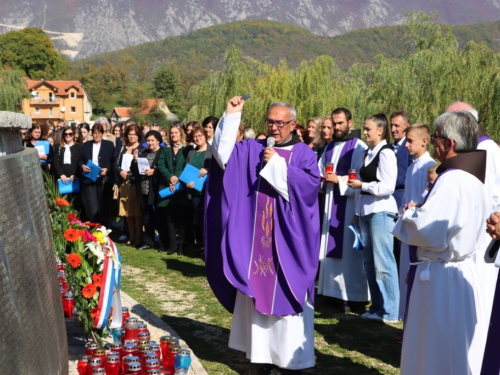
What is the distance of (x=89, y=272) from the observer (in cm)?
600

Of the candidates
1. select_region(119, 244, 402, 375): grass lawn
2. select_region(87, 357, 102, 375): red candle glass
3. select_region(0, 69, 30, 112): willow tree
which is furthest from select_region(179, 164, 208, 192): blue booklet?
select_region(0, 69, 30, 112): willow tree

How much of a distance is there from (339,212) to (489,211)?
11.4 ft

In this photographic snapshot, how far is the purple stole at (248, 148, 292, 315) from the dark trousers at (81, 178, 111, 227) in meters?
7.10

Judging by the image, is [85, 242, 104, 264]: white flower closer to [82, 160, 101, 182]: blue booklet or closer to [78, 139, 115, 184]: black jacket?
[82, 160, 101, 182]: blue booklet

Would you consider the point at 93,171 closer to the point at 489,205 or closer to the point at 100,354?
the point at 100,354

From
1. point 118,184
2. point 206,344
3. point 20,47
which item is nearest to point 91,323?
point 206,344

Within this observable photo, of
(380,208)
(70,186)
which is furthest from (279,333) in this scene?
(70,186)

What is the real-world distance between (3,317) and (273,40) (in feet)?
587

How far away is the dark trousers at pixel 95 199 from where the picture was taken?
1266 cm

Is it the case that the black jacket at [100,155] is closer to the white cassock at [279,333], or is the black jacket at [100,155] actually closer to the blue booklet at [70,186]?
the blue booklet at [70,186]

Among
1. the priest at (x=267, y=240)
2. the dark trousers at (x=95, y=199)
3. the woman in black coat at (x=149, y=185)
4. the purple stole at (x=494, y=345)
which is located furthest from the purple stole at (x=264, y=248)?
the dark trousers at (x=95, y=199)

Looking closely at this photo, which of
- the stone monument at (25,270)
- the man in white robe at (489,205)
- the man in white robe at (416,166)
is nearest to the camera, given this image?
the stone monument at (25,270)

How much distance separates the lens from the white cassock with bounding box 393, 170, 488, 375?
4469 millimetres

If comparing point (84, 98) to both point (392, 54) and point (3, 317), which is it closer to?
point (392, 54)
